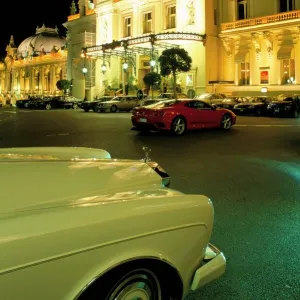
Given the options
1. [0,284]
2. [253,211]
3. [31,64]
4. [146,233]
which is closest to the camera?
[0,284]

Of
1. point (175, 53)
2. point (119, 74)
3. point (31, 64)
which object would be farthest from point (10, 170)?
point (31, 64)

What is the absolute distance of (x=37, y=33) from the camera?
96.1m

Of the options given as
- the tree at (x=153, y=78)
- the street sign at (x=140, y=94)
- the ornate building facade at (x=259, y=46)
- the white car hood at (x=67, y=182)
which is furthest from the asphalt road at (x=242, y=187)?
the street sign at (x=140, y=94)

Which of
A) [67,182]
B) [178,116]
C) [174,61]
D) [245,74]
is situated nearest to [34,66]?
[174,61]

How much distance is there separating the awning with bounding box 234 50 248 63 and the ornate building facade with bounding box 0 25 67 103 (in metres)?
42.9

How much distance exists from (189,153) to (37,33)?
93296 mm

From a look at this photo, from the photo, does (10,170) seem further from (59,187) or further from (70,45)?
(70,45)

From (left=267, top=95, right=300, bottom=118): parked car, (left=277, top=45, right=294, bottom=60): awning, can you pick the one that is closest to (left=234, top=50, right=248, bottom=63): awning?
(left=277, top=45, right=294, bottom=60): awning

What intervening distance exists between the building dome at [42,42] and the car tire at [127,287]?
9171cm

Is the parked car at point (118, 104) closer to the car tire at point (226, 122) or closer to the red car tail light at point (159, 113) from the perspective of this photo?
the car tire at point (226, 122)

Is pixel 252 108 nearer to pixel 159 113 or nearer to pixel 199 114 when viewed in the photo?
pixel 199 114

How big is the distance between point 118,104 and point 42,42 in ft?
209

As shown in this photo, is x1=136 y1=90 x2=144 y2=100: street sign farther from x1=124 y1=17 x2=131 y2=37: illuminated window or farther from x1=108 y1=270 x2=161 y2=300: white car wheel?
x1=108 y1=270 x2=161 y2=300: white car wheel

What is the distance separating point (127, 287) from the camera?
96.7 inches
